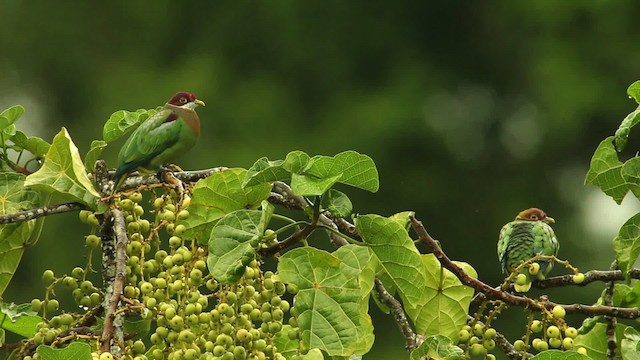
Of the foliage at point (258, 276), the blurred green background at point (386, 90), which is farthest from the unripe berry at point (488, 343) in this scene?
the blurred green background at point (386, 90)

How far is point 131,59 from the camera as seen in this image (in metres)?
12.5

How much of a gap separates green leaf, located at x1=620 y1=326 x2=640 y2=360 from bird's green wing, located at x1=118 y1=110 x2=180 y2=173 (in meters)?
0.88

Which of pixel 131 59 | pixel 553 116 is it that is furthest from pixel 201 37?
pixel 553 116

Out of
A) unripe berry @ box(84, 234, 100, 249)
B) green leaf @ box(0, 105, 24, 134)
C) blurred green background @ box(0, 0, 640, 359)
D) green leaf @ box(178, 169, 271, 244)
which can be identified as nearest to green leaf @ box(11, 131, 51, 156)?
green leaf @ box(0, 105, 24, 134)

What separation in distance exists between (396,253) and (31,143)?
74 cm

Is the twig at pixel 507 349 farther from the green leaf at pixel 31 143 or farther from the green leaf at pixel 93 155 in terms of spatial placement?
the green leaf at pixel 31 143

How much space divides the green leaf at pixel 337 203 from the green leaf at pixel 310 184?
3 cm

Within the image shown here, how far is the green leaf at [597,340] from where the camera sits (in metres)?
2.26

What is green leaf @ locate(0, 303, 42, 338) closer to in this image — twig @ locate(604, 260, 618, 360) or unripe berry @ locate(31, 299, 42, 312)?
unripe berry @ locate(31, 299, 42, 312)

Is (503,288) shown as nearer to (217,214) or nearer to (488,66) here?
(217,214)

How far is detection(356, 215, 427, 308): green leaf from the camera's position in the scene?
1987 mm

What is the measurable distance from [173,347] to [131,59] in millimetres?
10803

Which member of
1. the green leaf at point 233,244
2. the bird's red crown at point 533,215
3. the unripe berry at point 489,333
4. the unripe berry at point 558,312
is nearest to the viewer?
the green leaf at point 233,244

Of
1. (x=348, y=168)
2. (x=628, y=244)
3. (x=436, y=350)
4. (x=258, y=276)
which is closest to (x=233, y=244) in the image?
(x=258, y=276)
